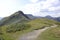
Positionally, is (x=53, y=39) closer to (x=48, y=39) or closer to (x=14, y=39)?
(x=48, y=39)

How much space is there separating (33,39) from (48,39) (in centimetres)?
501

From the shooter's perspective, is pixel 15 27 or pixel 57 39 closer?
pixel 57 39

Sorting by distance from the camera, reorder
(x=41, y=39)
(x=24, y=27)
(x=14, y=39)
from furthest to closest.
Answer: (x=24, y=27), (x=14, y=39), (x=41, y=39)

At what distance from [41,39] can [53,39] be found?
4.19m

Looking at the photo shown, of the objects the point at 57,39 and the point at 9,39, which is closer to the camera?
the point at 57,39

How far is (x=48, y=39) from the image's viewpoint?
51.9 meters

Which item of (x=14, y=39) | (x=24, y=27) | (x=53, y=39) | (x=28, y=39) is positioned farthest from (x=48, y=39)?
(x=24, y=27)

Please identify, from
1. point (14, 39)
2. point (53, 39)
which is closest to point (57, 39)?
point (53, 39)

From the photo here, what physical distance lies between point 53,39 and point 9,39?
1620 cm

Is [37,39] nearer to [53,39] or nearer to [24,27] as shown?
[53,39]

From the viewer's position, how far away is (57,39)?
53156 millimetres

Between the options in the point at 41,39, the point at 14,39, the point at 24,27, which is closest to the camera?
the point at 41,39

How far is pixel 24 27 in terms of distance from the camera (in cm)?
8406

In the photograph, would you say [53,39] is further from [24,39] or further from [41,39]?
[24,39]
